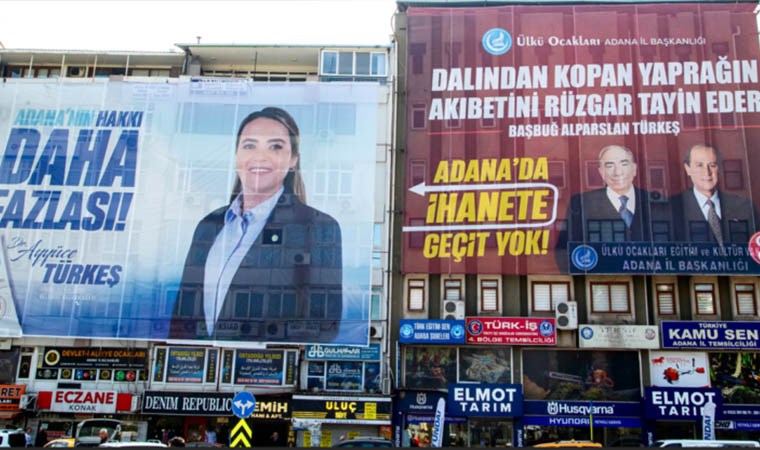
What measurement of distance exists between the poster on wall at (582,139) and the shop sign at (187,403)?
10.2 meters

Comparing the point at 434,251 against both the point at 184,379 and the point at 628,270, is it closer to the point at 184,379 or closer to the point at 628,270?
the point at 628,270

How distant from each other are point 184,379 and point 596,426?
18.3 meters

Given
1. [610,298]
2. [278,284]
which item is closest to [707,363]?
[610,298]

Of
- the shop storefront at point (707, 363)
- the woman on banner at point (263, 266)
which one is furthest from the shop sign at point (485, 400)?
the woman on banner at point (263, 266)

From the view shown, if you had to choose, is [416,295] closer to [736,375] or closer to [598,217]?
[598,217]

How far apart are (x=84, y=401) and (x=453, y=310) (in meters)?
16.9

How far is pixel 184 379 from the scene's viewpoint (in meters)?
32.8

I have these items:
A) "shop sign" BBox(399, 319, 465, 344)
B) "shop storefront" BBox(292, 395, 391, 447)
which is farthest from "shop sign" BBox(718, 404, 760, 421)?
"shop storefront" BBox(292, 395, 391, 447)

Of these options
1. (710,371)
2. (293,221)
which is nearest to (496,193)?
(293,221)

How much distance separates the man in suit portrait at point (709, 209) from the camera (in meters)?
32.6

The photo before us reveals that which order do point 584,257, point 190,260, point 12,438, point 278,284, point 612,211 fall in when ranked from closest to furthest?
point 12,438 → point 584,257 → point 612,211 → point 278,284 → point 190,260

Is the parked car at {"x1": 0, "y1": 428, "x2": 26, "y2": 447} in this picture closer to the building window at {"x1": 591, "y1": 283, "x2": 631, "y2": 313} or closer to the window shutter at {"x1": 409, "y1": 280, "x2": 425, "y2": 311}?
the window shutter at {"x1": 409, "y1": 280, "x2": 425, "y2": 311}

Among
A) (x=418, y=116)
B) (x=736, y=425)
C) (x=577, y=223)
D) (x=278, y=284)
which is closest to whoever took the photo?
(x=736, y=425)

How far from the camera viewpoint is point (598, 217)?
109 ft
